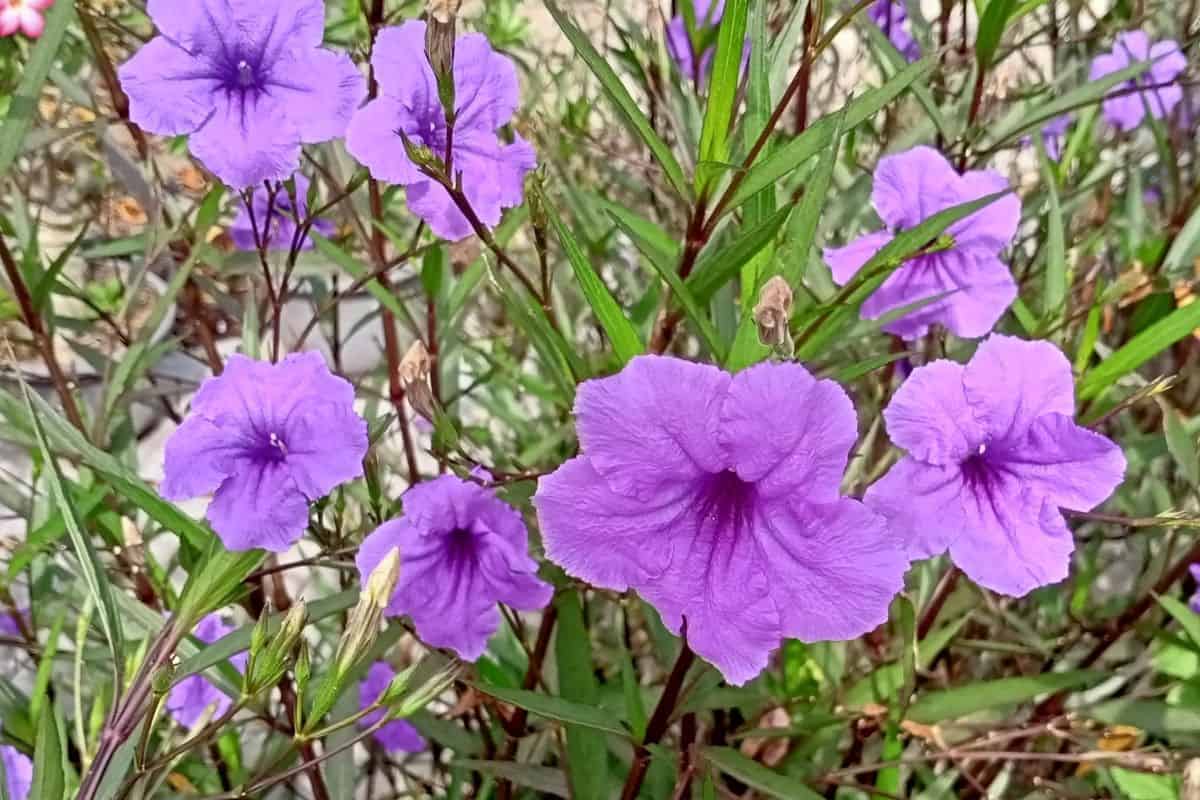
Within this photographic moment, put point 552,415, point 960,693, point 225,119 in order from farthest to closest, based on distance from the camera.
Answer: point 552,415
point 960,693
point 225,119

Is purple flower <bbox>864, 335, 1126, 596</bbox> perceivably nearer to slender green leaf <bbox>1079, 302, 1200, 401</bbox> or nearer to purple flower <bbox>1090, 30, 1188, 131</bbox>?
slender green leaf <bbox>1079, 302, 1200, 401</bbox>

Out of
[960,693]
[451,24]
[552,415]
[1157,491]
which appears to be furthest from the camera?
[552,415]

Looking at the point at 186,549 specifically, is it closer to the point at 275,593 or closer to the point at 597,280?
the point at 275,593

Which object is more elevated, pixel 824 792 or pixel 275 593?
pixel 275 593

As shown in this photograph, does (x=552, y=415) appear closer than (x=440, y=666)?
No

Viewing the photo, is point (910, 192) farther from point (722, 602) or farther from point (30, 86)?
point (30, 86)

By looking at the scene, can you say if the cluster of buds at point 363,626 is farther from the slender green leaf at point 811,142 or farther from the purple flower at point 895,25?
the purple flower at point 895,25

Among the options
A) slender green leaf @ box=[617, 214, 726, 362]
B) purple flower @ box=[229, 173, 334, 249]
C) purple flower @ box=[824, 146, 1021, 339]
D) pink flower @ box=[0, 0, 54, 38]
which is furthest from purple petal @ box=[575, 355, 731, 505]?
pink flower @ box=[0, 0, 54, 38]

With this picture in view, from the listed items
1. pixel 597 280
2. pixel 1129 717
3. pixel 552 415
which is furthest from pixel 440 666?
pixel 552 415
